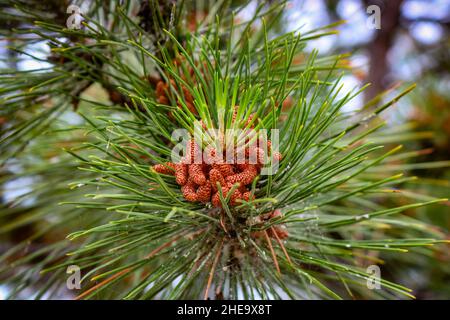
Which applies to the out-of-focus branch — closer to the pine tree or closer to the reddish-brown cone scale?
the pine tree

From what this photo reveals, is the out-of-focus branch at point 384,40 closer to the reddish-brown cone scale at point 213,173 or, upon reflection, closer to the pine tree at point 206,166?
the pine tree at point 206,166

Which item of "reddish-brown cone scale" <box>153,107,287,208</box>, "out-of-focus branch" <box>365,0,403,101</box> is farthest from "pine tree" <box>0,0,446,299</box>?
"out-of-focus branch" <box>365,0,403,101</box>

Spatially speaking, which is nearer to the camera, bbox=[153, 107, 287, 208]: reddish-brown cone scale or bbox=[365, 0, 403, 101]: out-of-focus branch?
bbox=[153, 107, 287, 208]: reddish-brown cone scale

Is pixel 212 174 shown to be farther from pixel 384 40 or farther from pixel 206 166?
pixel 384 40

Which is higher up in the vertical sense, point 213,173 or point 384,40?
point 384,40

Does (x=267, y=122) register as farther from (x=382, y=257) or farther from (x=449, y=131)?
(x=449, y=131)

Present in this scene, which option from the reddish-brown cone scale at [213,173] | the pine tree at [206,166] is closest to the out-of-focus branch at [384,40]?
the pine tree at [206,166]

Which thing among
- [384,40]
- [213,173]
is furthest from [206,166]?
[384,40]

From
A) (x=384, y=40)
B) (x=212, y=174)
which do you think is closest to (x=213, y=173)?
(x=212, y=174)

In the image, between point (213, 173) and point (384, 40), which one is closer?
point (213, 173)

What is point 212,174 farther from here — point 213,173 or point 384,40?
point 384,40
